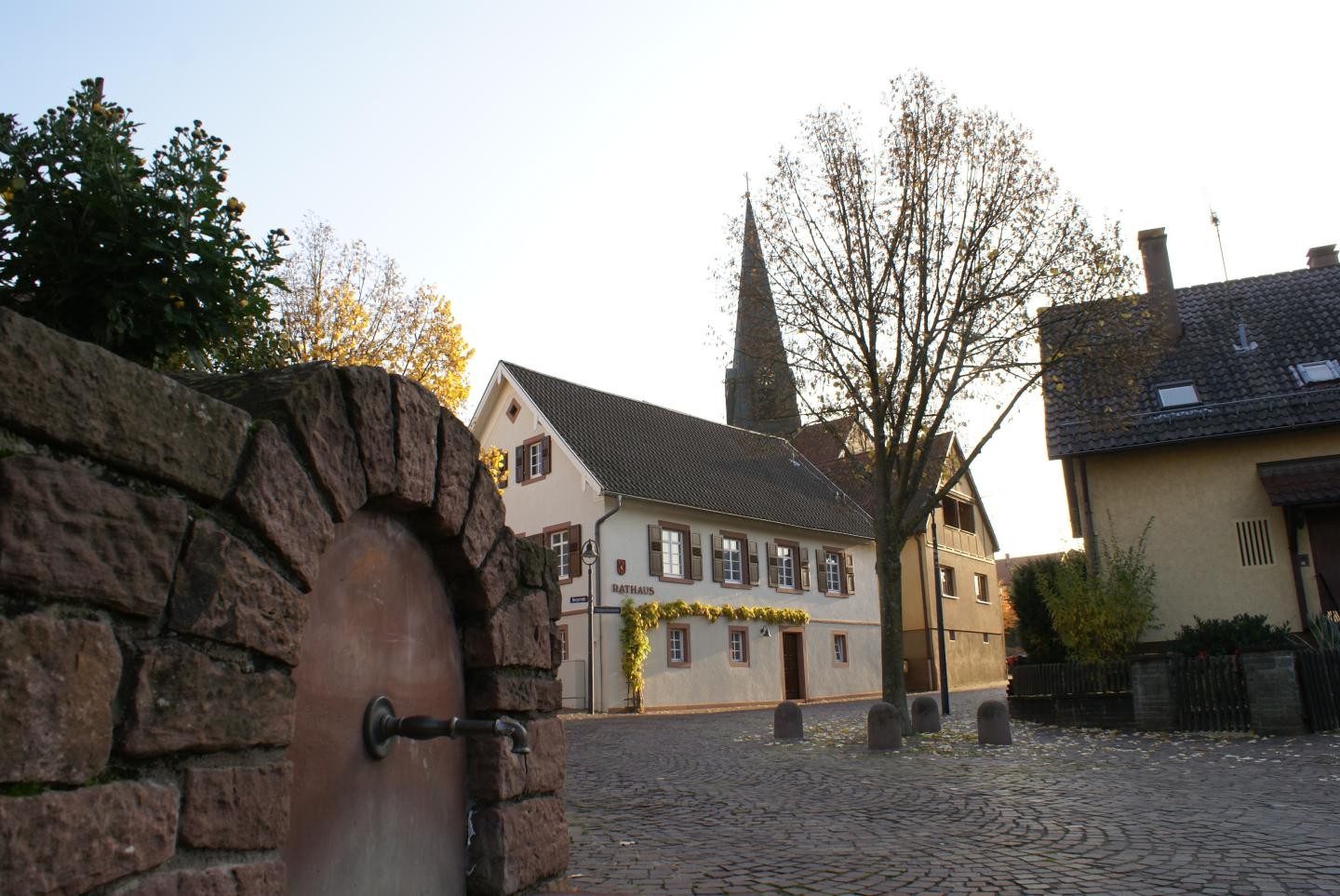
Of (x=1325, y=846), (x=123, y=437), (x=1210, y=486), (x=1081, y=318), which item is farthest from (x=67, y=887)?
(x=1210, y=486)

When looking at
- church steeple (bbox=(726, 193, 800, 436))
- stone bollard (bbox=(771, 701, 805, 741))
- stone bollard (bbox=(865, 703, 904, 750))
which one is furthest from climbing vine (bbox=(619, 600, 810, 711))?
stone bollard (bbox=(865, 703, 904, 750))

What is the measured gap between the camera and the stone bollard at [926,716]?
1619 centimetres

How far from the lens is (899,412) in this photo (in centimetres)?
1659

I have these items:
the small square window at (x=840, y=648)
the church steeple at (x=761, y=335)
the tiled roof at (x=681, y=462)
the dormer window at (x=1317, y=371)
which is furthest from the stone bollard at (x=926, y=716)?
the small square window at (x=840, y=648)

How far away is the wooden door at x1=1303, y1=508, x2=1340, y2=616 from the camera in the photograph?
61.0 ft

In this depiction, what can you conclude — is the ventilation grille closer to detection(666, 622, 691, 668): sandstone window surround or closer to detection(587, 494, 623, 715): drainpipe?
detection(666, 622, 691, 668): sandstone window surround

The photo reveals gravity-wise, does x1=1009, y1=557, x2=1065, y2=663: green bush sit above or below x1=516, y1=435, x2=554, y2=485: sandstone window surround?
below

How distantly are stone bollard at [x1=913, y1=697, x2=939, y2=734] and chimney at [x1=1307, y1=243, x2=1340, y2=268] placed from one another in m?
17.5

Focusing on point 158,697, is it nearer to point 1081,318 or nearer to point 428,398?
point 428,398

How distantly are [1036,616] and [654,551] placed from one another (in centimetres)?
1155

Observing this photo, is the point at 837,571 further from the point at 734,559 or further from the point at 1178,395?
the point at 1178,395

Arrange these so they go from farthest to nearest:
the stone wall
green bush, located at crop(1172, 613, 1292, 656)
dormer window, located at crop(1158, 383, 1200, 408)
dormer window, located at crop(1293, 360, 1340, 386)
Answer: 1. dormer window, located at crop(1158, 383, 1200, 408)
2. dormer window, located at crop(1293, 360, 1340, 386)
3. green bush, located at crop(1172, 613, 1292, 656)
4. the stone wall

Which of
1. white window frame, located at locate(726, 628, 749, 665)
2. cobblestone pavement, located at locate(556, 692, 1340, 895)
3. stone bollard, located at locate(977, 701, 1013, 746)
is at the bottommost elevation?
cobblestone pavement, located at locate(556, 692, 1340, 895)

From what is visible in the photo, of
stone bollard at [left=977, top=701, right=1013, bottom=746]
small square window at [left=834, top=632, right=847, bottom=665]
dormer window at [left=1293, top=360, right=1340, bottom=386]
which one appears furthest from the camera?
small square window at [left=834, top=632, right=847, bottom=665]
